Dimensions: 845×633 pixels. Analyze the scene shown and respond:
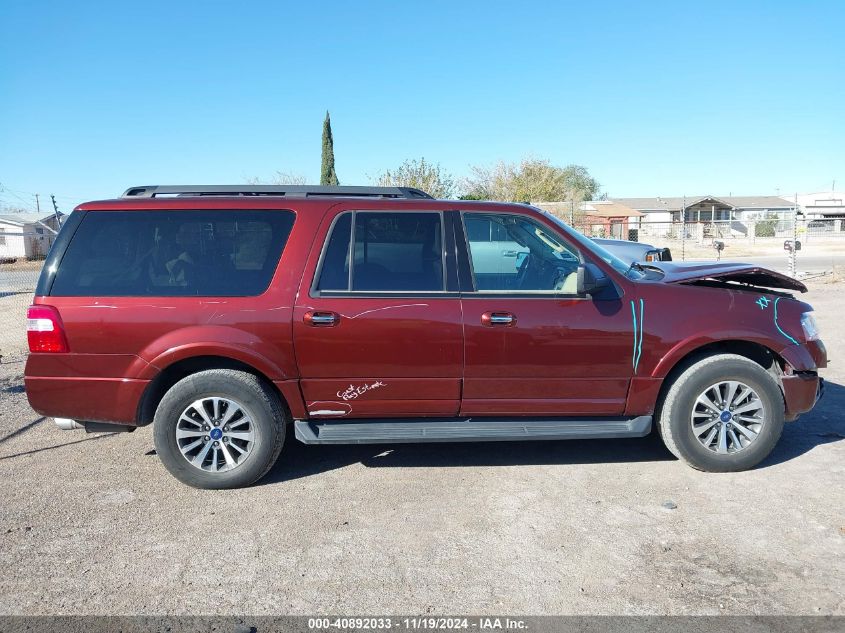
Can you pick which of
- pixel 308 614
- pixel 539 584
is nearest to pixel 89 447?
pixel 308 614

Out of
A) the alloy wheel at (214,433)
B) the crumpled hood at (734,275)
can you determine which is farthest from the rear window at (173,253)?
the crumpled hood at (734,275)

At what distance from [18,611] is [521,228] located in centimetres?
364

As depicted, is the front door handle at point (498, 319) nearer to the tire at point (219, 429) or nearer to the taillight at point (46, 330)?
the tire at point (219, 429)

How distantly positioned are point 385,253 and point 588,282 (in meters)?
1.39

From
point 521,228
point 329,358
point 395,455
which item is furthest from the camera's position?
point 395,455

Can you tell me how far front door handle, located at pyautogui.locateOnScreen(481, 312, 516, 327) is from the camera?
405cm

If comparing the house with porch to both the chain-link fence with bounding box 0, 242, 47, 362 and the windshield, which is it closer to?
the chain-link fence with bounding box 0, 242, 47, 362

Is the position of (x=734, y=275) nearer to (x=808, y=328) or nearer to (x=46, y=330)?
(x=808, y=328)

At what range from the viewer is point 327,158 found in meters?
28.8

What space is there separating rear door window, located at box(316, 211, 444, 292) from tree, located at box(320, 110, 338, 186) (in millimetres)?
25058

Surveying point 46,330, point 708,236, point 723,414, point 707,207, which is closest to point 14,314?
point 46,330

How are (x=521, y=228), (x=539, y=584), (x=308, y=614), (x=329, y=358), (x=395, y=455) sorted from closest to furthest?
(x=308, y=614), (x=539, y=584), (x=329, y=358), (x=521, y=228), (x=395, y=455)

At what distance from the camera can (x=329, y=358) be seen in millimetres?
4066

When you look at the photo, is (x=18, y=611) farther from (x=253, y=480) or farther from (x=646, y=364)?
(x=646, y=364)
